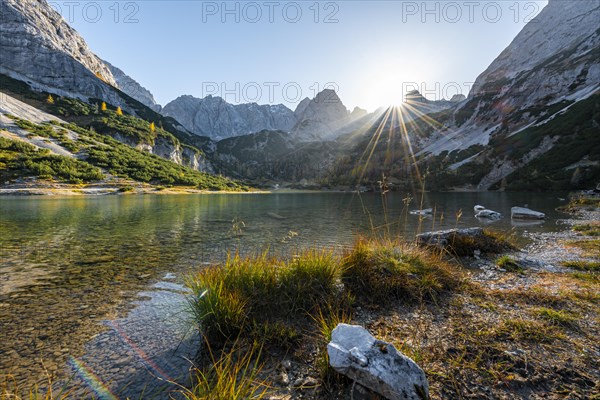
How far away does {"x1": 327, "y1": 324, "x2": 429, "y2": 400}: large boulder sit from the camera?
312 cm

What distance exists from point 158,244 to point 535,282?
1786 centimetres

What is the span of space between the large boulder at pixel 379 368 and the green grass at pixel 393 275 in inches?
125

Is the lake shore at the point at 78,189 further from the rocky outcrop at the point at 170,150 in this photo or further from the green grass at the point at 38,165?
the rocky outcrop at the point at 170,150

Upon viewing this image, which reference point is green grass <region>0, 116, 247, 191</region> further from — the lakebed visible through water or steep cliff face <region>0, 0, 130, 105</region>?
the lakebed visible through water

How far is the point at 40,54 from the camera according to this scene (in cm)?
15300

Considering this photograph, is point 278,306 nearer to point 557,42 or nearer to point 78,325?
point 78,325

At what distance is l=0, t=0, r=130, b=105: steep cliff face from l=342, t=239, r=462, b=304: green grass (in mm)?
211517

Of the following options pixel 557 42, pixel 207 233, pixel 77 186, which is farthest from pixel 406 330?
pixel 557 42

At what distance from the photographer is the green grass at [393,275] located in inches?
261

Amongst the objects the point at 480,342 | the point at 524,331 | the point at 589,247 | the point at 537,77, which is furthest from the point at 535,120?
the point at 480,342

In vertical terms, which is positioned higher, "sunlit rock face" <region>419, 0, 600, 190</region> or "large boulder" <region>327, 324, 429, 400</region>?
"sunlit rock face" <region>419, 0, 600, 190</region>

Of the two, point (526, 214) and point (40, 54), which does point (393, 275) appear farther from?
point (40, 54)

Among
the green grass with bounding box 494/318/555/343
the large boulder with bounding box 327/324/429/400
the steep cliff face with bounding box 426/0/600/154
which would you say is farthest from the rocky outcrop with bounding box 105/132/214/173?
the green grass with bounding box 494/318/555/343

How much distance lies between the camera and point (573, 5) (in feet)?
549
